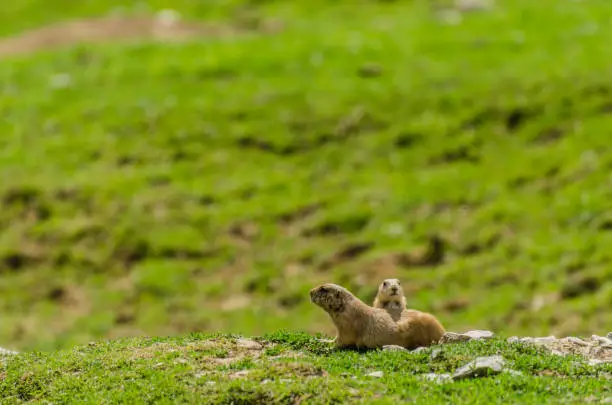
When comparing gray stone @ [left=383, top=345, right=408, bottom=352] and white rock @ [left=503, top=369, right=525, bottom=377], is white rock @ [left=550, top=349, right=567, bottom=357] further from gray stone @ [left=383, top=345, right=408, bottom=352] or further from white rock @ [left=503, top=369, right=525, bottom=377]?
gray stone @ [left=383, top=345, right=408, bottom=352]

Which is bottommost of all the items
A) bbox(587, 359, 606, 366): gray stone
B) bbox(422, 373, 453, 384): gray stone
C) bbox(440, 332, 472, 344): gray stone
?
bbox(422, 373, 453, 384): gray stone

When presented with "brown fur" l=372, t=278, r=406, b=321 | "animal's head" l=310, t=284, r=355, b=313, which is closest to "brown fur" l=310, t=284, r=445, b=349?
"animal's head" l=310, t=284, r=355, b=313

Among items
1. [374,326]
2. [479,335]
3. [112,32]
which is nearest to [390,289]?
[374,326]

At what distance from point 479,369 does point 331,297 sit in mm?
3032

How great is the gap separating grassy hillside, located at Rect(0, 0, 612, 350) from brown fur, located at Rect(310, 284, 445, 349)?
1330 centimetres

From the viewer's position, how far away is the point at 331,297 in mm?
17344

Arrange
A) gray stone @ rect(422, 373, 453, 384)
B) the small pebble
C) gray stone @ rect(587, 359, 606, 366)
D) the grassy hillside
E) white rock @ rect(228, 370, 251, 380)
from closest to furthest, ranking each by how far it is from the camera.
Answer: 1. gray stone @ rect(422, 373, 453, 384)
2. the small pebble
3. white rock @ rect(228, 370, 251, 380)
4. gray stone @ rect(587, 359, 606, 366)
5. the grassy hillside

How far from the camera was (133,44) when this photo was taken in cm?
5312

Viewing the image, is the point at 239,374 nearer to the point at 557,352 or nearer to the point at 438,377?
the point at 438,377

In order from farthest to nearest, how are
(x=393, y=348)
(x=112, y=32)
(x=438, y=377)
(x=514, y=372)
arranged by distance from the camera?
(x=112, y=32) < (x=393, y=348) < (x=514, y=372) < (x=438, y=377)

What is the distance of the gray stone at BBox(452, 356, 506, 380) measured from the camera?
49.2 feet

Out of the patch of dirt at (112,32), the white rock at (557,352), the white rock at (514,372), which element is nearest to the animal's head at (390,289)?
the white rock at (557,352)

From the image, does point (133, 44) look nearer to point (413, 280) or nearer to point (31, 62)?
point (31, 62)

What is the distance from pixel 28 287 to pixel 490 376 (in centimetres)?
2450
